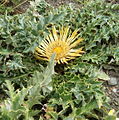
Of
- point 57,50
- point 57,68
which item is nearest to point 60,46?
point 57,50

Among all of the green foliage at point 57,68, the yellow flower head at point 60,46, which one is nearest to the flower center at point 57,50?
the yellow flower head at point 60,46

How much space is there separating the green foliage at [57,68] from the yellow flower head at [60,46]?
0.18 ft

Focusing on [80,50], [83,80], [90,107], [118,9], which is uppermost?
[118,9]

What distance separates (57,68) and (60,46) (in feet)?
0.57

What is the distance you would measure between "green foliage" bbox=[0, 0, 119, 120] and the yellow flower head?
5 cm

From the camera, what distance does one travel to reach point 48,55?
2.80 meters

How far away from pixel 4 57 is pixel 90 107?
725 millimetres

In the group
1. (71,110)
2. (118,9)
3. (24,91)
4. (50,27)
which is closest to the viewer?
(24,91)

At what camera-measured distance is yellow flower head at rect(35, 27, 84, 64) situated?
9.22ft

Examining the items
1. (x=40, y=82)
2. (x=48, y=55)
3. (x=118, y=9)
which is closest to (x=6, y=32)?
(x=48, y=55)

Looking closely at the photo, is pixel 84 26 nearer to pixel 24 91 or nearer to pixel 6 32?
pixel 6 32

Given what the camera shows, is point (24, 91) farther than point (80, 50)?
No

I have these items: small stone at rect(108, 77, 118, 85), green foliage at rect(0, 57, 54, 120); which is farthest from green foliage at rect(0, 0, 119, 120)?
small stone at rect(108, 77, 118, 85)

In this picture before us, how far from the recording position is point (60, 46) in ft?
9.45
